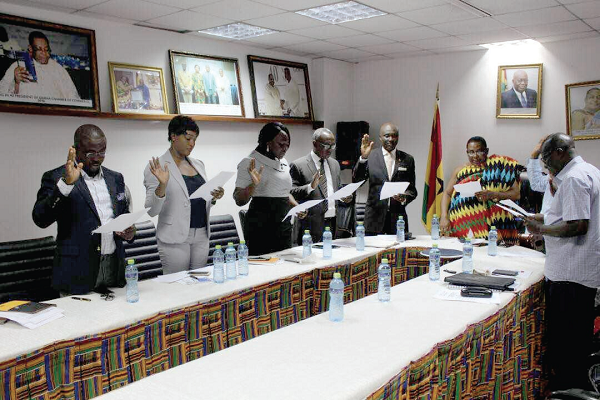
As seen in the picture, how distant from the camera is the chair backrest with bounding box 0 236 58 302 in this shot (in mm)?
3203

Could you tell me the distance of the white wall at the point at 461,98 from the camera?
5.46m

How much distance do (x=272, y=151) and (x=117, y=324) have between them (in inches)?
72.1

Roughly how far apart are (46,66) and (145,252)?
5.49 ft

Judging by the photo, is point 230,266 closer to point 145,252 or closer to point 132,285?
point 132,285

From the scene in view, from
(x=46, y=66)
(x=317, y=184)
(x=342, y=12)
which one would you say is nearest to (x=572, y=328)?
(x=317, y=184)

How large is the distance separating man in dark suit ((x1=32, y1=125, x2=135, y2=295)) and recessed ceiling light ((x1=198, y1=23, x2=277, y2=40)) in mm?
2600

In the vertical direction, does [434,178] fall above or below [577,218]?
above

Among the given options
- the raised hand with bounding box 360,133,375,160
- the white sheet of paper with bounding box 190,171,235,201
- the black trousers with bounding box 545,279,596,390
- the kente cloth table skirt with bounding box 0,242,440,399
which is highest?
the raised hand with bounding box 360,133,375,160

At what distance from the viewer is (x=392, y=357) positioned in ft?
5.92

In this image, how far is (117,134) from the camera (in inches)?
183

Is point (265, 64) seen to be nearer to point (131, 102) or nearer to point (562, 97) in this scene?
point (131, 102)

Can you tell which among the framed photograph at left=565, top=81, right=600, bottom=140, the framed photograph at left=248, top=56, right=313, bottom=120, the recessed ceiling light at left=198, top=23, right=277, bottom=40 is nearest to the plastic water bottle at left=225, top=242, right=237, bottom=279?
the recessed ceiling light at left=198, top=23, right=277, bottom=40

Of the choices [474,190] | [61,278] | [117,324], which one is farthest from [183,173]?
[474,190]

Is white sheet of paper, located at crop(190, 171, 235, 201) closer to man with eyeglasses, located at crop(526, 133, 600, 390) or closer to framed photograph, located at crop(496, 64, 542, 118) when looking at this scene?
man with eyeglasses, located at crop(526, 133, 600, 390)
